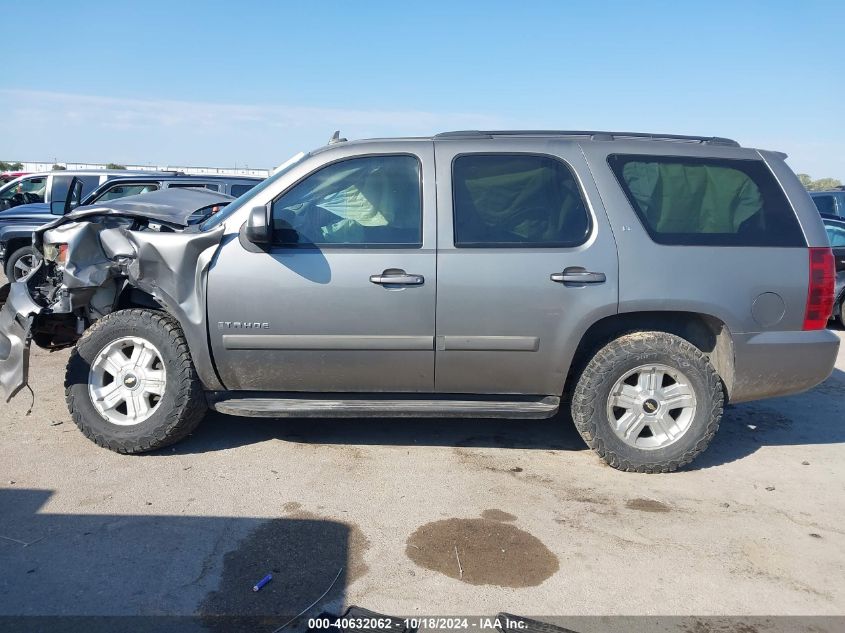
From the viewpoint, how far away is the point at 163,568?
3.23 meters

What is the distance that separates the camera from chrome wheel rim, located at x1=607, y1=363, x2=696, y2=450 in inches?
174

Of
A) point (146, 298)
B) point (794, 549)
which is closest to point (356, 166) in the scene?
point (146, 298)

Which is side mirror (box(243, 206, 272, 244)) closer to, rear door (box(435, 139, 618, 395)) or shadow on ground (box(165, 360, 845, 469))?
rear door (box(435, 139, 618, 395))

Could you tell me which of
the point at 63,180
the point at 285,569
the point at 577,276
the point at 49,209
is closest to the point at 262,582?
the point at 285,569

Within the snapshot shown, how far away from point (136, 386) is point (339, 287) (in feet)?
4.88

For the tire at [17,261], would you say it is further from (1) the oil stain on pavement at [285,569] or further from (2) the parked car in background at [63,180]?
(1) the oil stain on pavement at [285,569]

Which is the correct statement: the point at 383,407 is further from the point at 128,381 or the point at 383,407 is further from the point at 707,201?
the point at 707,201

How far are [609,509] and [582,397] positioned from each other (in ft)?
2.36

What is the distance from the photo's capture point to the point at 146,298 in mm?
4820

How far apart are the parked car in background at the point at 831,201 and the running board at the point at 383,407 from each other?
1075 centimetres

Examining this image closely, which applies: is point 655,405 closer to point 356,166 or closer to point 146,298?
point 356,166

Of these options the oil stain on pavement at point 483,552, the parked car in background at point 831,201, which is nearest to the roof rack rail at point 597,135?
the oil stain on pavement at point 483,552

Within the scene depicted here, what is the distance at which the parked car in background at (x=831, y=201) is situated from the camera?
41.7ft

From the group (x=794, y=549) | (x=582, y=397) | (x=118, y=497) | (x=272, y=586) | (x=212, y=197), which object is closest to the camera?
(x=272, y=586)
